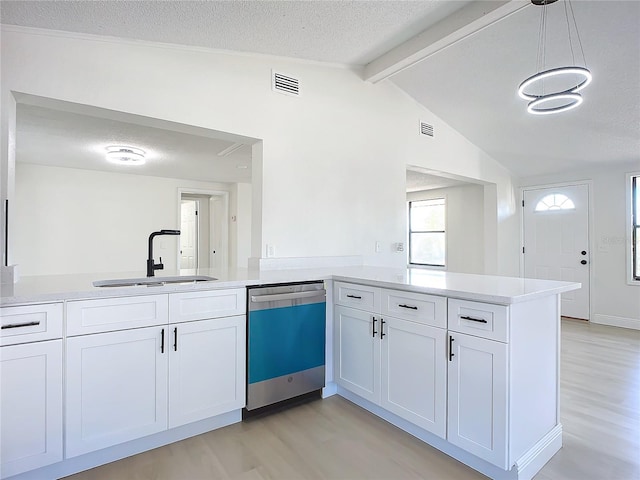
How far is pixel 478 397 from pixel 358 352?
35.0 inches

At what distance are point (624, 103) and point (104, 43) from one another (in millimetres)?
4610

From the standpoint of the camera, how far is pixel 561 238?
5.42 meters

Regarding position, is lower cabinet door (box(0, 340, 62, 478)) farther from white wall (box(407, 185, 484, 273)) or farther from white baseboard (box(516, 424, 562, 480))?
white wall (box(407, 185, 484, 273))

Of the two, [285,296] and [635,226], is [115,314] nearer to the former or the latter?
[285,296]

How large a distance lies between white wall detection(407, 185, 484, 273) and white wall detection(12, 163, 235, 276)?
4927 mm

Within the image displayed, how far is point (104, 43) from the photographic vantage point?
2.27 m

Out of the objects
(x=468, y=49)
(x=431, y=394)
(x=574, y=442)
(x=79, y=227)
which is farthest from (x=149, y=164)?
(x=574, y=442)

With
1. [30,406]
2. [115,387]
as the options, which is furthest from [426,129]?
[30,406]

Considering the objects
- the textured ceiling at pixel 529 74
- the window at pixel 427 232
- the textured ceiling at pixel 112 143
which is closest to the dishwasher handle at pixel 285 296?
the textured ceiling at pixel 112 143

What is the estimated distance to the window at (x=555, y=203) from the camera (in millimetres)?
5359

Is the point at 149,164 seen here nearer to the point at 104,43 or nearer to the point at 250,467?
the point at 104,43

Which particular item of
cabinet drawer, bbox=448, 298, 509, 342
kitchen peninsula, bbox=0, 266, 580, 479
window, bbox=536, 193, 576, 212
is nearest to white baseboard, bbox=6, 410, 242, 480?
kitchen peninsula, bbox=0, 266, 580, 479

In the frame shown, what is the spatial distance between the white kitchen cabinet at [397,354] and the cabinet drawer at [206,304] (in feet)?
2.56

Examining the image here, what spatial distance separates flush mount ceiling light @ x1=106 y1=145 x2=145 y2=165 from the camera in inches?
160
